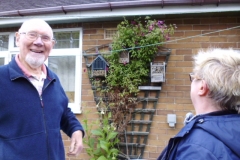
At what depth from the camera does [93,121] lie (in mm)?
3936

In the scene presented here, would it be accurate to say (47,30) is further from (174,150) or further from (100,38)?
(100,38)

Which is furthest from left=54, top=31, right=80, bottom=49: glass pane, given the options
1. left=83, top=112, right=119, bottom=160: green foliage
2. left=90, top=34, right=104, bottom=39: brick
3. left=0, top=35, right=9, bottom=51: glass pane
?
left=83, top=112, right=119, bottom=160: green foliage

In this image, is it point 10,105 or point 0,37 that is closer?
point 10,105

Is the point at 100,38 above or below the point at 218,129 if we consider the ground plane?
above

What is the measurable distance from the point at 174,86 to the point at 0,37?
11.3 feet

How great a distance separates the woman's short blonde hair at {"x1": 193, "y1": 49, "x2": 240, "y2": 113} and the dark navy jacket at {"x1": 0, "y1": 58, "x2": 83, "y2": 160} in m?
1.18

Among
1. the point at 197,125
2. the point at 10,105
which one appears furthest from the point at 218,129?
the point at 10,105

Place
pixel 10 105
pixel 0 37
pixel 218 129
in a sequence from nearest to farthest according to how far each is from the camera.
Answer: pixel 218 129 < pixel 10 105 < pixel 0 37

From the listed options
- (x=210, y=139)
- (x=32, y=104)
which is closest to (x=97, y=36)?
(x=32, y=104)

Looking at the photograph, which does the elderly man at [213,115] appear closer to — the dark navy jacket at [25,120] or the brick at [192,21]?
the dark navy jacket at [25,120]

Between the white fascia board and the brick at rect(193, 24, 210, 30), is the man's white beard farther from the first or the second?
the brick at rect(193, 24, 210, 30)

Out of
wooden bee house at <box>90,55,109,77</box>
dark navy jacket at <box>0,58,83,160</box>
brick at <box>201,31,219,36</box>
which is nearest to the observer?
dark navy jacket at <box>0,58,83,160</box>

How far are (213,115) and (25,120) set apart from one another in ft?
4.17

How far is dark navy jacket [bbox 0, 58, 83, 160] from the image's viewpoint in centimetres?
168
